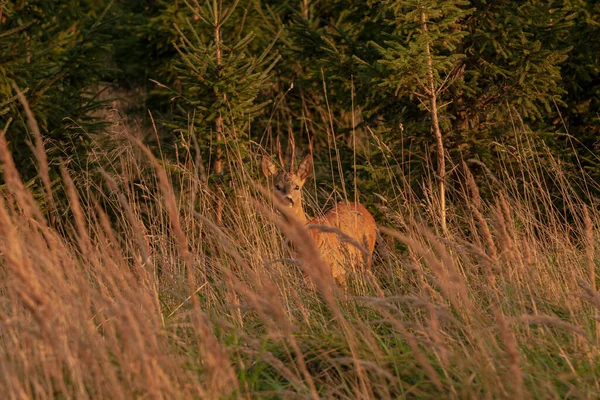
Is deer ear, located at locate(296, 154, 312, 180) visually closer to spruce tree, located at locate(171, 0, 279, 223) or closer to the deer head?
the deer head

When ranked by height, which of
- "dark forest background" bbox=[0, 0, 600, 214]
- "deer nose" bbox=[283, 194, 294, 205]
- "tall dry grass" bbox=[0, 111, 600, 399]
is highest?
"tall dry grass" bbox=[0, 111, 600, 399]

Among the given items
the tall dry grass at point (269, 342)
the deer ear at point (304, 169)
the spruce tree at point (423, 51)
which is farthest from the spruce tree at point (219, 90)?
the tall dry grass at point (269, 342)

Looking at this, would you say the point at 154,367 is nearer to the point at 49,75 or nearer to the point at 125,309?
the point at 125,309

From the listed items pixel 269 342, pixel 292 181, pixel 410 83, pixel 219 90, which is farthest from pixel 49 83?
pixel 269 342

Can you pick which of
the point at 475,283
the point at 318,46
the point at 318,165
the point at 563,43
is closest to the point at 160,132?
the point at 318,165

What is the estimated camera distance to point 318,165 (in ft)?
28.6

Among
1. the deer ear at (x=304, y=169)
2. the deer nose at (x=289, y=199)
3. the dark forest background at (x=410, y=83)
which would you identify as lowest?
the deer nose at (x=289, y=199)

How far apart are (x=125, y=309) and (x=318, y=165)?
6.45 m

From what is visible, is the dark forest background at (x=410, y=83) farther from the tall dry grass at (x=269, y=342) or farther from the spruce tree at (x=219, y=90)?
the tall dry grass at (x=269, y=342)

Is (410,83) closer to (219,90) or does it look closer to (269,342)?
(219,90)

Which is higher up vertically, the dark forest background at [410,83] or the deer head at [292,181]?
the dark forest background at [410,83]

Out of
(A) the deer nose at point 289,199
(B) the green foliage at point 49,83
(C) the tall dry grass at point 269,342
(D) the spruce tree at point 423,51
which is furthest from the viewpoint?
(B) the green foliage at point 49,83

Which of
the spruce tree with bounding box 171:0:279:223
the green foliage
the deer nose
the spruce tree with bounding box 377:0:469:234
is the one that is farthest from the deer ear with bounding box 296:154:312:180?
the green foliage

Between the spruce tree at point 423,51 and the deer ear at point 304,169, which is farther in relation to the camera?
the deer ear at point 304,169
